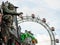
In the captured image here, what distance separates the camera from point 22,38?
212 ft

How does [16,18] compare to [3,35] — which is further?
[16,18]

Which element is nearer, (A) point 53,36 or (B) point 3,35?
(B) point 3,35

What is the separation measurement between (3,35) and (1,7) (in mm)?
3602

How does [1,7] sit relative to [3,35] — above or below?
above

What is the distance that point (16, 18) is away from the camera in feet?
204

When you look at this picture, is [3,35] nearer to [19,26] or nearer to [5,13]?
[5,13]

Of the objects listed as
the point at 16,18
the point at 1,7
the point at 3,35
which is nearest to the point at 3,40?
the point at 3,35

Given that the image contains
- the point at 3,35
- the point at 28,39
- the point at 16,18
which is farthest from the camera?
the point at 28,39

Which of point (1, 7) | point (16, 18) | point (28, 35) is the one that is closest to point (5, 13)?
point (1, 7)

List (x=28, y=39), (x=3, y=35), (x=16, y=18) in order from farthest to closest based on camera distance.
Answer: (x=28, y=39) → (x=16, y=18) → (x=3, y=35)

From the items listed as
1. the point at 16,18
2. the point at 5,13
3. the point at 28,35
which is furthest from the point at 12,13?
the point at 28,35

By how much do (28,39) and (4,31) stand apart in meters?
22.6

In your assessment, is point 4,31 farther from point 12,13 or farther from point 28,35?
point 28,35

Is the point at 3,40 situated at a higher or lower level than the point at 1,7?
lower
